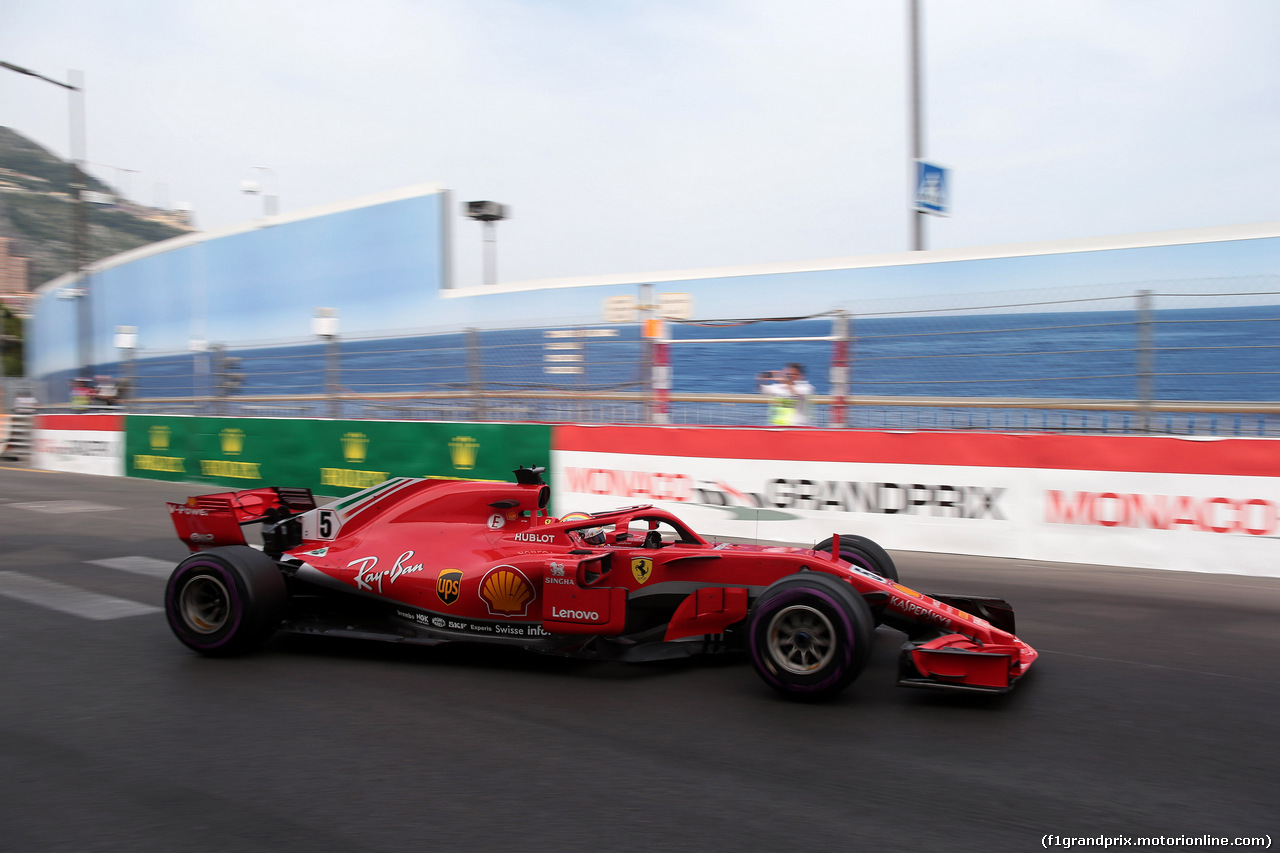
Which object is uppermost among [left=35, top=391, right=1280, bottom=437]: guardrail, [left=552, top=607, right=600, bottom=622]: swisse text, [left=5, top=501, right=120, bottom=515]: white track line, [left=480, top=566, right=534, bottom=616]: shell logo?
[left=35, top=391, right=1280, bottom=437]: guardrail

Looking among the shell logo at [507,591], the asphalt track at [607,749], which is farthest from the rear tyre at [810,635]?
the shell logo at [507,591]

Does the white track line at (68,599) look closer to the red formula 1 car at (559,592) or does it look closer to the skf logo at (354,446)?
the red formula 1 car at (559,592)

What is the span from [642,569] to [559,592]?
471 millimetres

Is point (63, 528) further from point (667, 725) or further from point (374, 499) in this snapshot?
point (667, 725)

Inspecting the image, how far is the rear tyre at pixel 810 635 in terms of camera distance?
4.42m

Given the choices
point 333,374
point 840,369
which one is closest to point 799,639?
point 840,369

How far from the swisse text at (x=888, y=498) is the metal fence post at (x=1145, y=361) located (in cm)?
137

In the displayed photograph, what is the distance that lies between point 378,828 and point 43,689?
9.14ft

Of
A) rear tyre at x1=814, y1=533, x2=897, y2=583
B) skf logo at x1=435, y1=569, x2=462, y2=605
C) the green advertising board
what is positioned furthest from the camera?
the green advertising board

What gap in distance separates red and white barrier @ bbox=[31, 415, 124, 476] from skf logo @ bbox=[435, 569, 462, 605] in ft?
47.4

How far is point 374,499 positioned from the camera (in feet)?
20.1

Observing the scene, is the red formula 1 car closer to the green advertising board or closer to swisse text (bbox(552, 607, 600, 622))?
swisse text (bbox(552, 607, 600, 622))

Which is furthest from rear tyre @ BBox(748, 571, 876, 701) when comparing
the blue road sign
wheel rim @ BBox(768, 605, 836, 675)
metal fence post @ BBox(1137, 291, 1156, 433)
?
the blue road sign

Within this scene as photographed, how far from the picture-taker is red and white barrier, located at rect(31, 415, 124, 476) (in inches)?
688
